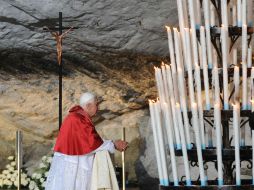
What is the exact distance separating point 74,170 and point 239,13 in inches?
96.4

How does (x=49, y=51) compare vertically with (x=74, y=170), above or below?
above

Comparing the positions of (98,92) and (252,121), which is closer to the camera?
(252,121)

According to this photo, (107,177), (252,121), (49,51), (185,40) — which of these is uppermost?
(49,51)

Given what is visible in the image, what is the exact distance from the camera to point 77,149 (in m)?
5.19

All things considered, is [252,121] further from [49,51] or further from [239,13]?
[49,51]

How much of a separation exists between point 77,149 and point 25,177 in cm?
295

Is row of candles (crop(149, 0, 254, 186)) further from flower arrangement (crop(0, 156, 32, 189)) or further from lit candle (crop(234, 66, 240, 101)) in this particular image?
flower arrangement (crop(0, 156, 32, 189))

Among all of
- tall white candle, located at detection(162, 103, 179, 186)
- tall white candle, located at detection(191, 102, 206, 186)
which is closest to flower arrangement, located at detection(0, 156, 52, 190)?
tall white candle, located at detection(162, 103, 179, 186)

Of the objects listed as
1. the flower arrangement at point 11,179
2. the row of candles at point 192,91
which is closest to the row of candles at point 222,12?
the row of candles at point 192,91

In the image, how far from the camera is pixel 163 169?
3029mm

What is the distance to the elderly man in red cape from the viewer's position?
5172mm

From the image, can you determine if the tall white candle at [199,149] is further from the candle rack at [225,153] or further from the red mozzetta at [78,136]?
the red mozzetta at [78,136]

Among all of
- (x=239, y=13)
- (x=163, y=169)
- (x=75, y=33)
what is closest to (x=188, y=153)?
(x=163, y=169)

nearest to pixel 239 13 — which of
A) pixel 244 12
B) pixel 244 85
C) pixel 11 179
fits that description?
pixel 244 12
